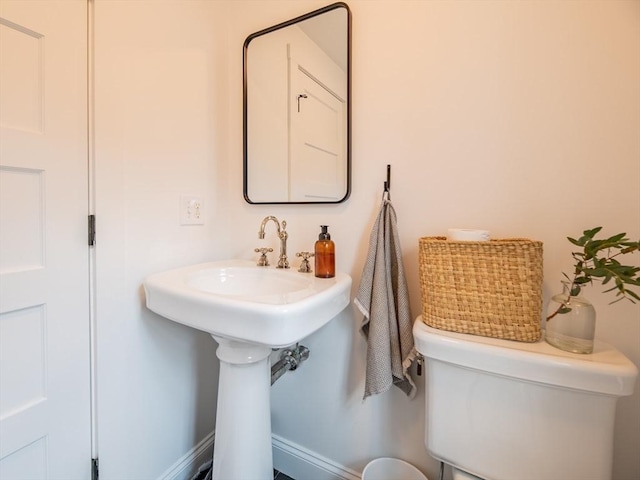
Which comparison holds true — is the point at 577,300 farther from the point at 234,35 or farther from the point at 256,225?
the point at 234,35

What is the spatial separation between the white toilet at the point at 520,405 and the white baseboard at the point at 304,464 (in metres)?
0.52

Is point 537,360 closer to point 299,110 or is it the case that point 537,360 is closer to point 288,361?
point 288,361

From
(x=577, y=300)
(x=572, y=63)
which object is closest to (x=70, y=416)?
(x=577, y=300)

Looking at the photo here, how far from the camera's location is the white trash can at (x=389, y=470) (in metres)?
0.96

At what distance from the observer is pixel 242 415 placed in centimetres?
90

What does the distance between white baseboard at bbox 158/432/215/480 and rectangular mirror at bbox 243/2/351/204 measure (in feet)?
3.48

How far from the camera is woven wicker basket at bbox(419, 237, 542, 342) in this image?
0.69 m

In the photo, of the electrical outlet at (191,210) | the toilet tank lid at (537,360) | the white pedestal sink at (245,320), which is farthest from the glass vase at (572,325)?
the electrical outlet at (191,210)

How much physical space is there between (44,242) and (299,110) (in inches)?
36.5

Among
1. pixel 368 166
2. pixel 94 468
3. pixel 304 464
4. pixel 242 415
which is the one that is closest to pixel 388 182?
pixel 368 166

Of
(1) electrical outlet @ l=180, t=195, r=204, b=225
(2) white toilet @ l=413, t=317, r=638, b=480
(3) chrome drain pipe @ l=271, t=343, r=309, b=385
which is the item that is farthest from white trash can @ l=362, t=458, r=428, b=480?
(1) electrical outlet @ l=180, t=195, r=204, b=225

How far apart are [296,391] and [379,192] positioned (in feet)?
2.91

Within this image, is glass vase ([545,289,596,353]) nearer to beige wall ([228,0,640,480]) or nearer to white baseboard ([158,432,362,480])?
beige wall ([228,0,640,480])

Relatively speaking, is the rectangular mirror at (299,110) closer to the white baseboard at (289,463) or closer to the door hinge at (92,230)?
the door hinge at (92,230)
